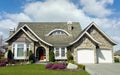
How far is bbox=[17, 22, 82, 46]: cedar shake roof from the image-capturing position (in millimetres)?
38719

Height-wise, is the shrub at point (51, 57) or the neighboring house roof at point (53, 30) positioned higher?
the neighboring house roof at point (53, 30)

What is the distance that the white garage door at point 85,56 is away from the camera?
3500cm

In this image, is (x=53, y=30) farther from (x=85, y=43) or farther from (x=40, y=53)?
(x=85, y=43)

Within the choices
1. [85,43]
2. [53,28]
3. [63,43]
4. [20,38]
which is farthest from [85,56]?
[20,38]

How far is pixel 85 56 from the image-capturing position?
35.3 metres

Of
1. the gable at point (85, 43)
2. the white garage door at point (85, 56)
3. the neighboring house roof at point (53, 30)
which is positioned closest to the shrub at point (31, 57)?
the neighboring house roof at point (53, 30)

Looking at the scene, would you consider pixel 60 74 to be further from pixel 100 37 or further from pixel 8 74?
pixel 100 37

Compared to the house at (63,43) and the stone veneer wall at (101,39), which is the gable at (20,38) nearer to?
the house at (63,43)

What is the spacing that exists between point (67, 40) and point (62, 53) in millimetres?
2751

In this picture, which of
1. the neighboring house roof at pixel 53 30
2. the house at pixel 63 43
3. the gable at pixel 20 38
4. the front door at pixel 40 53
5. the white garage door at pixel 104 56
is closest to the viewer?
the house at pixel 63 43

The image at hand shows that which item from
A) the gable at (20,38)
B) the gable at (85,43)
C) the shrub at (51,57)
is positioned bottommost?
the shrub at (51,57)

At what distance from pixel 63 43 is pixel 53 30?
3.72 meters

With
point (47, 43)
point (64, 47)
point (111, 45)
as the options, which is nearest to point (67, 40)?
point (64, 47)

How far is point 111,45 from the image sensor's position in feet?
122
